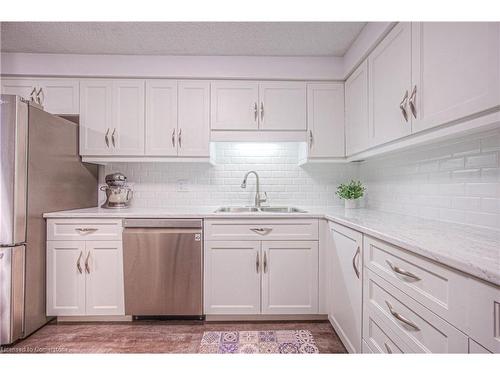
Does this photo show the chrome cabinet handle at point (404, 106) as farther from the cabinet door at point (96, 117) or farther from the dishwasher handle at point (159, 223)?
the cabinet door at point (96, 117)

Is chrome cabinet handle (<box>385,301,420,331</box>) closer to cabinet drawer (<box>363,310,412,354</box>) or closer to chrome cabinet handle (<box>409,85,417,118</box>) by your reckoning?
cabinet drawer (<box>363,310,412,354</box>)

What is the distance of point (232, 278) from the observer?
2.21m

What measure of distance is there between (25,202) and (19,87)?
1.31 metres

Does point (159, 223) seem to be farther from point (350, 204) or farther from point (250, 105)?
point (350, 204)

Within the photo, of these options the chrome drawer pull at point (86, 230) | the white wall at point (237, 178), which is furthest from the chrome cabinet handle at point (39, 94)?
the chrome drawer pull at point (86, 230)

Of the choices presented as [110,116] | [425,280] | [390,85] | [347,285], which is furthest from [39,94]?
[425,280]

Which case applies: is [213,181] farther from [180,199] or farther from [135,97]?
[135,97]

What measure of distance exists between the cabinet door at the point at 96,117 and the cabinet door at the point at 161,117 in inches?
14.3

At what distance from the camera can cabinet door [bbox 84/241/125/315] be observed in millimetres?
2189

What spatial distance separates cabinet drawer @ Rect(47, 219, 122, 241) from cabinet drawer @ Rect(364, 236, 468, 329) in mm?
1932

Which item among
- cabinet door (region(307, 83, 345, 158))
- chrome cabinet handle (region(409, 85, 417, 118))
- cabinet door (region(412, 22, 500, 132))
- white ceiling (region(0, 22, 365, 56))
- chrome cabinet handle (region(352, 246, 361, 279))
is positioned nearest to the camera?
cabinet door (region(412, 22, 500, 132))

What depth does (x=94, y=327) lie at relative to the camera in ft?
7.13

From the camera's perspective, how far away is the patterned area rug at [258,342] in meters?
1.85

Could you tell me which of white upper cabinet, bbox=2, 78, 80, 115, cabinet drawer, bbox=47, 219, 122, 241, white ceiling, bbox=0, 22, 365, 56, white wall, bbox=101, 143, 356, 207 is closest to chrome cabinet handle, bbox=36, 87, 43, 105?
white upper cabinet, bbox=2, 78, 80, 115
